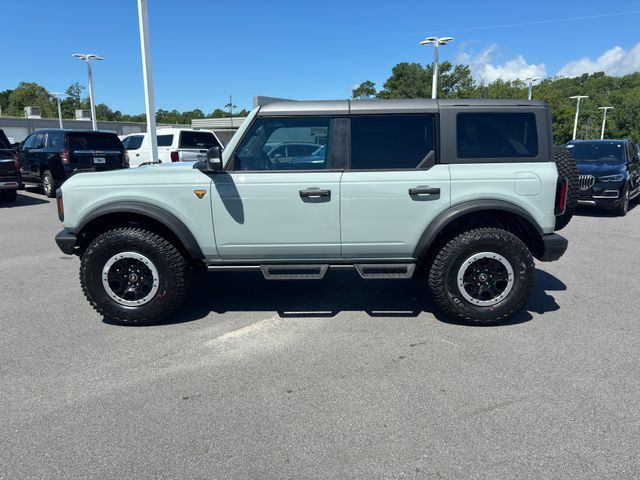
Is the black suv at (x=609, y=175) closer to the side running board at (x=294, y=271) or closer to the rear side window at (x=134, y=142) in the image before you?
the side running board at (x=294, y=271)

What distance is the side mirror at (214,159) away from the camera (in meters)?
3.84

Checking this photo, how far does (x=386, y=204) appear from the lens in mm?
4016

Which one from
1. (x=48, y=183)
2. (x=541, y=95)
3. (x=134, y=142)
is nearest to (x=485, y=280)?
(x=48, y=183)

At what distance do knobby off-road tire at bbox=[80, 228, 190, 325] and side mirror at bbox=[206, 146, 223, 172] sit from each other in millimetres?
815

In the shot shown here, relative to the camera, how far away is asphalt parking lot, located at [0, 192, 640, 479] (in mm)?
2461

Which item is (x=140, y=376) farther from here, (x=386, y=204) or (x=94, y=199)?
(x=386, y=204)

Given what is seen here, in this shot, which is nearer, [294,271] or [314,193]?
[314,193]

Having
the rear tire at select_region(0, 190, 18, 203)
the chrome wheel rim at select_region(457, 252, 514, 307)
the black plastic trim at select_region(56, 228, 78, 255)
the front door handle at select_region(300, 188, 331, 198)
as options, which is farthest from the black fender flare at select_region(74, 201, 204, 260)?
the rear tire at select_region(0, 190, 18, 203)

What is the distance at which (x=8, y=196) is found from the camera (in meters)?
12.3

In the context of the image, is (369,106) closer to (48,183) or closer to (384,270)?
(384,270)

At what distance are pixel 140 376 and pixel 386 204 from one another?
238cm

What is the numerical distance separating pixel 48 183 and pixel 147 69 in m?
4.22

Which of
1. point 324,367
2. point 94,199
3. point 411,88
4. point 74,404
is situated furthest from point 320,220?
point 411,88

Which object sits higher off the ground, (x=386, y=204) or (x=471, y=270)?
(x=386, y=204)
